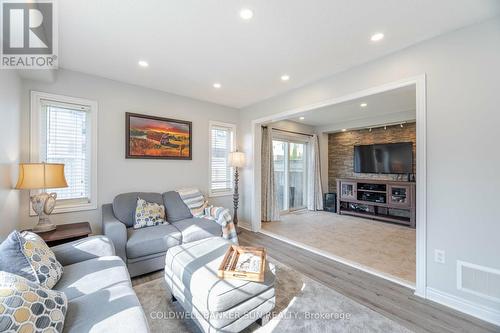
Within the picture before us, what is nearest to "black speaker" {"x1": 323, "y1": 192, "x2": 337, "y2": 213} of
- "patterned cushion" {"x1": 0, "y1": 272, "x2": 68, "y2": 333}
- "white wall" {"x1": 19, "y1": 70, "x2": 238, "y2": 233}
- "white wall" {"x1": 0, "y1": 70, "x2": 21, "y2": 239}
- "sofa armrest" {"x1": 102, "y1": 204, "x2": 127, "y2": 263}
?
"white wall" {"x1": 19, "y1": 70, "x2": 238, "y2": 233}

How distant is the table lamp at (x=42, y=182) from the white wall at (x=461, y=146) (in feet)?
12.8

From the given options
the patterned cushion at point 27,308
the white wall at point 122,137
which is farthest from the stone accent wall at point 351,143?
the patterned cushion at point 27,308

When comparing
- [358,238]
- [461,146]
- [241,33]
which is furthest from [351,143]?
[241,33]

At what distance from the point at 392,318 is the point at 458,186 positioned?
4.37 ft

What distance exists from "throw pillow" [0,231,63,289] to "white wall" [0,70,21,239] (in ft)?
2.65

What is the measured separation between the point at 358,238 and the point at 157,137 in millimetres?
3928

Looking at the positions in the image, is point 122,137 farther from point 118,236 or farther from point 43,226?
point 118,236

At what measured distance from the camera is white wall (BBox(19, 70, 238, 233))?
275cm

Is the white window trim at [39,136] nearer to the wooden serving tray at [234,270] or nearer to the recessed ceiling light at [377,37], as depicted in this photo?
the wooden serving tray at [234,270]

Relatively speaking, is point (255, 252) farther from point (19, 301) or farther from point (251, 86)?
point (251, 86)

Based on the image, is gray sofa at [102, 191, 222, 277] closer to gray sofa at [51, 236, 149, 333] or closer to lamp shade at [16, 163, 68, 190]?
gray sofa at [51, 236, 149, 333]

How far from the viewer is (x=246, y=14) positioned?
1.82 meters

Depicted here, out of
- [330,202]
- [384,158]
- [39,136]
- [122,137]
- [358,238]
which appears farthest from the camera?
[330,202]

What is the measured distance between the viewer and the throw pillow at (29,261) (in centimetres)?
131
